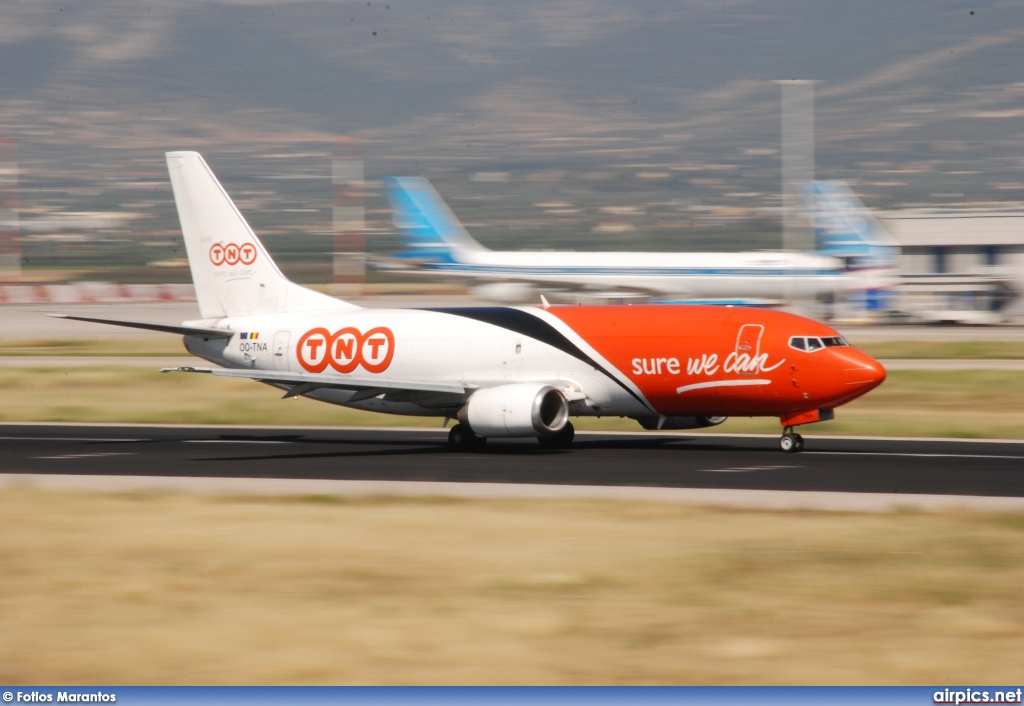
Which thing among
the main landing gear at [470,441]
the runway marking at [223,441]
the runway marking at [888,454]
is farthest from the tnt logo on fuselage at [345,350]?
the runway marking at [888,454]

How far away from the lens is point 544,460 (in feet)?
100

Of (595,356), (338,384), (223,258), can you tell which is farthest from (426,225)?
(595,356)

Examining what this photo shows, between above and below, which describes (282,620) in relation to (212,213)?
below

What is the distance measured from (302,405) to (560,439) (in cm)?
1661

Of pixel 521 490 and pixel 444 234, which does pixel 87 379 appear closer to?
pixel 521 490

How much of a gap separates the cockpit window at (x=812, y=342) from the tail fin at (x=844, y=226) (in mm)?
73936

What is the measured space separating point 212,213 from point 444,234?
6490 cm

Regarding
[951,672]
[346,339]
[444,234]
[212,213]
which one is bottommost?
[951,672]

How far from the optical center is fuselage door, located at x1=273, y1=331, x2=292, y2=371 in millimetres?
37000

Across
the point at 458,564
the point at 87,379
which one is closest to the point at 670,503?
the point at 458,564

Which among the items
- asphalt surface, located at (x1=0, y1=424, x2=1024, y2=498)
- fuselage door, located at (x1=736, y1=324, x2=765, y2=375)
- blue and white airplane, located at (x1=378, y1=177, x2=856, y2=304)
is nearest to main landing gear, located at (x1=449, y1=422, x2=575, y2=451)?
asphalt surface, located at (x1=0, y1=424, x2=1024, y2=498)

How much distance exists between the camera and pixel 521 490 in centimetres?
2477

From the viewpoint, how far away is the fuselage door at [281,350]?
37.0 meters

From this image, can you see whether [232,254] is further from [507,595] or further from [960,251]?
[960,251]
